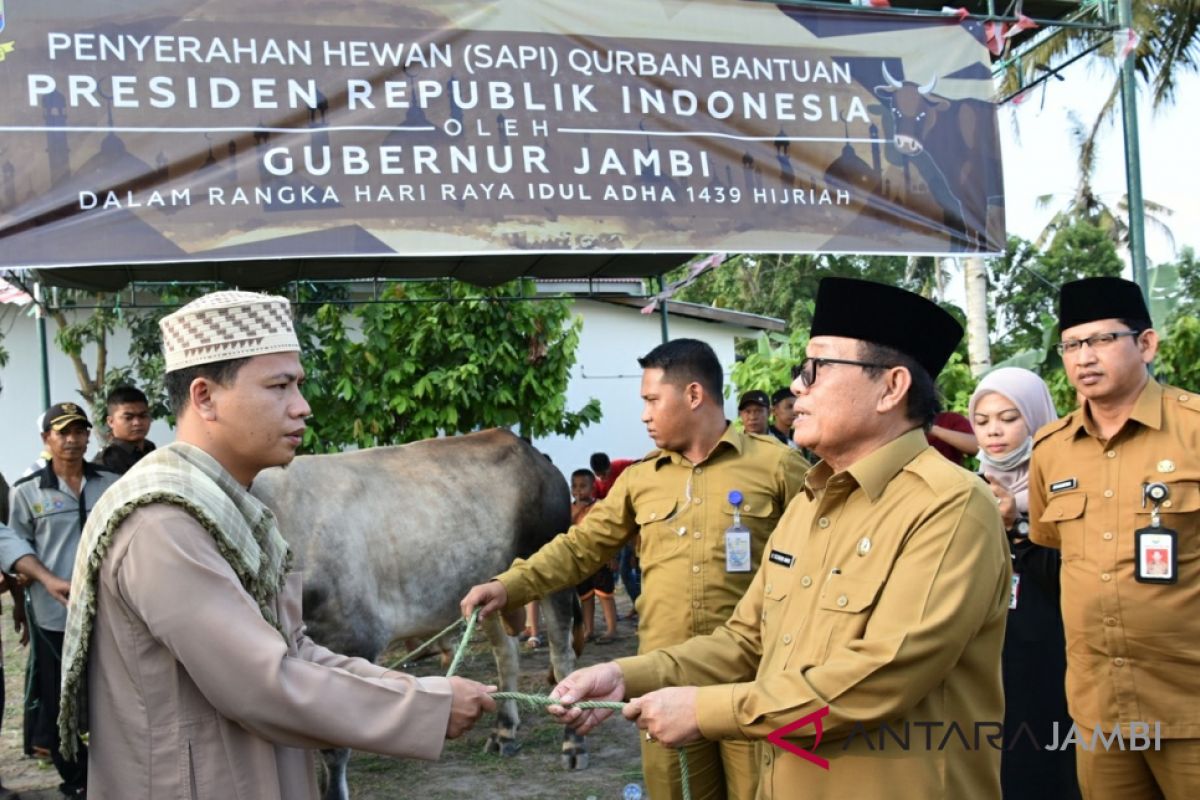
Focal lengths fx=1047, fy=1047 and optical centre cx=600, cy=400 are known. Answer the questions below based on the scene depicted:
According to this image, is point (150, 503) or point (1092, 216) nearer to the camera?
point (150, 503)

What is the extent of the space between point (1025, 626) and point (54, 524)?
483 cm

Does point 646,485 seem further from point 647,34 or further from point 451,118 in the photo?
point 647,34

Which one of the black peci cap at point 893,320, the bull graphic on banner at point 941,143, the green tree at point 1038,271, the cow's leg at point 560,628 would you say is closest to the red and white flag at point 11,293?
the cow's leg at point 560,628

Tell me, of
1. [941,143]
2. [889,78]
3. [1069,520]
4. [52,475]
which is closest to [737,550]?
[1069,520]

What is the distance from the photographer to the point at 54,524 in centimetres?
562

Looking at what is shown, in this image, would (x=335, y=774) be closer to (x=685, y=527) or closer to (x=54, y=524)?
(x=54, y=524)

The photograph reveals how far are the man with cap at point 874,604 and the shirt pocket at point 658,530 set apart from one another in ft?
4.15

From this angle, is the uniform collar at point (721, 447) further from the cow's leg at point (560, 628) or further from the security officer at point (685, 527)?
the cow's leg at point (560, 628)

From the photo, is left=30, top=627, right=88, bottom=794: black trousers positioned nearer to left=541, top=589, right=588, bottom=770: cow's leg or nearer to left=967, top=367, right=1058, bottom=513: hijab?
left=541, top=589, right=588, bottom=770: cow's leg

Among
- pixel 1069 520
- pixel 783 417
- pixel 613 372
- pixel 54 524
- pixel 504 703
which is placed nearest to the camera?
pixel 1069 520

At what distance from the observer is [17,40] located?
4277 mm

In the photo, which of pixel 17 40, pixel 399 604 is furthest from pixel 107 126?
pixel 399 604

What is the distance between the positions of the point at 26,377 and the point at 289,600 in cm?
1670

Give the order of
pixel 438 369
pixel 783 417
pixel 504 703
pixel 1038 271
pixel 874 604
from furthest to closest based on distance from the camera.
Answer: pixel 1038 271 → pixel 438 369 → pixel 783 417 → pixel 504 703 → pixel 874 604
